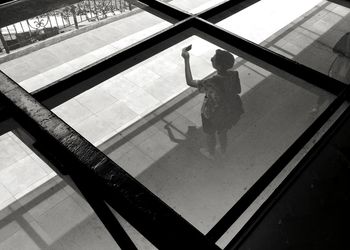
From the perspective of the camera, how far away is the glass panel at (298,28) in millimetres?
8852

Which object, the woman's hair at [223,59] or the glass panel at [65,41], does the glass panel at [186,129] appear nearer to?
the woman's hair at [223,59]

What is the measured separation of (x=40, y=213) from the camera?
548 cm

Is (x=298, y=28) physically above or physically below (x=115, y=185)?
below

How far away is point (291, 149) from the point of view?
7.10 feet

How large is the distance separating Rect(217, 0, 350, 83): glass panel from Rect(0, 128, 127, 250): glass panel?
6314 millimetres

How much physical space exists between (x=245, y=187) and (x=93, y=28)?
21.9 ft

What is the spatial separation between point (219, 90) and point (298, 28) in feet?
21.4

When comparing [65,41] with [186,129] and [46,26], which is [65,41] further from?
[186,129]

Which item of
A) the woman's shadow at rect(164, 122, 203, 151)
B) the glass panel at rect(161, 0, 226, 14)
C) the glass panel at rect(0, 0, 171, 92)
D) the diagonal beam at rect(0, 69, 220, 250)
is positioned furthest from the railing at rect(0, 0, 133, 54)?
the diagonal beam at rect(0, 69, 220, 250)

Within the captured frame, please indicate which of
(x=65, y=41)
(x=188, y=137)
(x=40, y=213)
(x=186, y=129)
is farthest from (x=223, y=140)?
(x=65, y=41)

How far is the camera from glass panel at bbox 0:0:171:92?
8258 mm

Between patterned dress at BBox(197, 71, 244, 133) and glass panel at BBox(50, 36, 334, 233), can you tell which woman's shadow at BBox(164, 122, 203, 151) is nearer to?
glass panel at BBox(50, 36, 334, 233)

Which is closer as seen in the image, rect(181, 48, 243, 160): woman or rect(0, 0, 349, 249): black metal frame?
rect(0, 0, 349, 249): black metal frame

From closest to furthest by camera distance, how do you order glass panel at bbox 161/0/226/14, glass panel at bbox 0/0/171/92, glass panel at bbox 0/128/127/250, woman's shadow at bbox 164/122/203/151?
glass panel at bbox 0/128/127/250, woman's shadow at bbox 164/122/203/151, glass panel at bbox 0/0/171/92, glass panel at bbox 161/0/226/14
